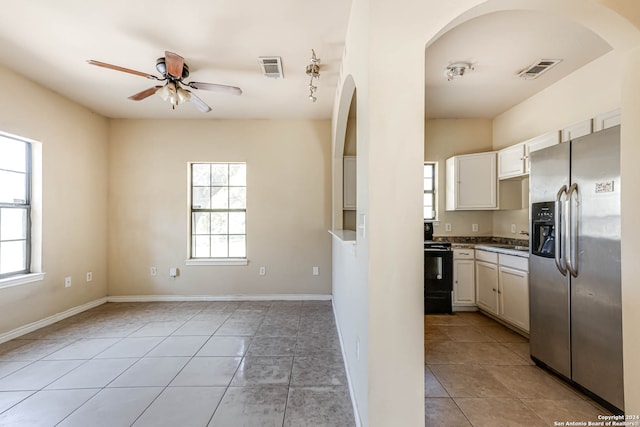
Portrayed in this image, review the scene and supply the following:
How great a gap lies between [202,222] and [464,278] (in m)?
3.95

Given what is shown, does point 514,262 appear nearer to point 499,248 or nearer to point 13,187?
point 499,248

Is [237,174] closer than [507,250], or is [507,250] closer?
[507,250]

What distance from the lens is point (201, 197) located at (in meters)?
4.48

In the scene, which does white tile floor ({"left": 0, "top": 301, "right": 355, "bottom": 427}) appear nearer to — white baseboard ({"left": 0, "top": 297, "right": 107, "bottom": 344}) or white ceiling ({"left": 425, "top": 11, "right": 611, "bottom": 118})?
white baseboard ({"left": 0, "top": 297, "right": 107, "bottom": 344})

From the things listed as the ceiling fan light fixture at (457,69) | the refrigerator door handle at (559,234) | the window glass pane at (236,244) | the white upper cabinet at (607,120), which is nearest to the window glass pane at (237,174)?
the window glass pane at (236,244)

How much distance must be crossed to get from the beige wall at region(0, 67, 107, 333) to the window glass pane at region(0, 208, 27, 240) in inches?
6.5

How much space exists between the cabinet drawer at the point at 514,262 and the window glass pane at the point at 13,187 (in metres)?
5.54

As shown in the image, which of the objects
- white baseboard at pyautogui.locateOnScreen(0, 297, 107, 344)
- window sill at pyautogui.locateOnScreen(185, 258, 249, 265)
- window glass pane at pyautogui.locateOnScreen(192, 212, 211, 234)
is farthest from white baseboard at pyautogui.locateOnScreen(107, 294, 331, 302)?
window glass pane at pyautogui.locateOnScreen(192, 212, 211, 234)

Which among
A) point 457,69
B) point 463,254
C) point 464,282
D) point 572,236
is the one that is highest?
point 457,69

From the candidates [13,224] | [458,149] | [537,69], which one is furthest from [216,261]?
A: [537,69]

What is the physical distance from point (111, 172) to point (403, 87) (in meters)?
4.68

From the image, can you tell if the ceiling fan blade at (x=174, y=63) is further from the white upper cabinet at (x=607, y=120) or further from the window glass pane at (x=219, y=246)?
the white upper cabinet at (x=607, y=120)

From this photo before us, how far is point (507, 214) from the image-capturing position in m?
3.93

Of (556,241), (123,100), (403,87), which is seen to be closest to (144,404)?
(403,87)
